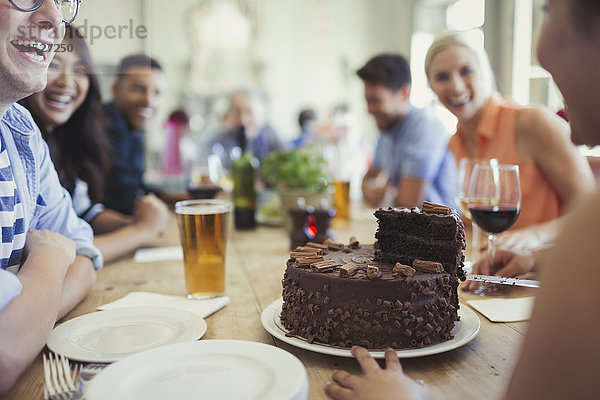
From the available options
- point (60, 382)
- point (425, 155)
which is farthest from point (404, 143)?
point (60, 382)

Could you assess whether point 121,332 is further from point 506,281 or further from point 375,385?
point 506,281

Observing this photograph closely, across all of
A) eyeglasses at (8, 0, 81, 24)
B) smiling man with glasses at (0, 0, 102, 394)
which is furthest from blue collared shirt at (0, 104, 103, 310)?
eyeglasses at (8, 0, 81, 24)

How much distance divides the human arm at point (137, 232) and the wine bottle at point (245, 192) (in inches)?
17.2

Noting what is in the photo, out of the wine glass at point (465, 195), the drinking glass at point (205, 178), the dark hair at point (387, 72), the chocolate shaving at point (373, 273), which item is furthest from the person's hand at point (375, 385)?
the dark hair at point (387, 72)

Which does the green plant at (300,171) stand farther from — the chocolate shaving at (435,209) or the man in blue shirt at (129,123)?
the chocolate shaving at (435,209)

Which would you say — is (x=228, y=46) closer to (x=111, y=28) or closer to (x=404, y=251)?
(x=111, y=28)

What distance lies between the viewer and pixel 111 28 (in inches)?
66.6

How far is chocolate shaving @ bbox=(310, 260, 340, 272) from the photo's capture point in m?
0.95

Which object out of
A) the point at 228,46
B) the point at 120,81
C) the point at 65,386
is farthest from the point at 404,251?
the point at 228,46

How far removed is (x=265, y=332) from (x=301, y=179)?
1.24 meters

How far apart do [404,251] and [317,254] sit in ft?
0.59

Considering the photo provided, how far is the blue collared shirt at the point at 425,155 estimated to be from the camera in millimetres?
3145

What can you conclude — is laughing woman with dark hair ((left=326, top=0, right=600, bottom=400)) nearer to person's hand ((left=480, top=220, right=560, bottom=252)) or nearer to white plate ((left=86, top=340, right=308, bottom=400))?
white plate ((left=86, top=340, right=308, bottom=400))

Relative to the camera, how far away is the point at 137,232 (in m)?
1.88
